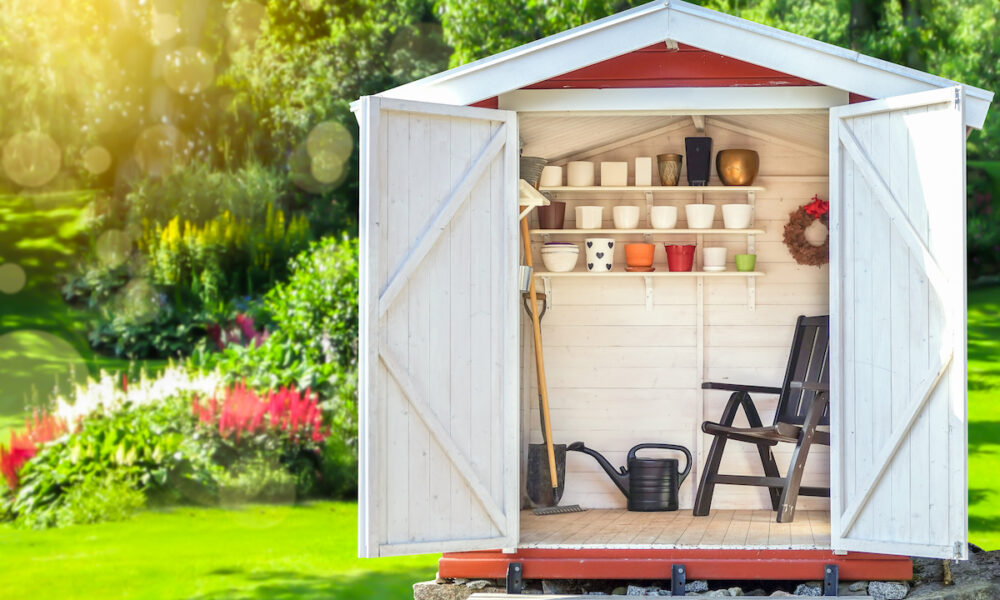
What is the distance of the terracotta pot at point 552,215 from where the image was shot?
20.5 ft

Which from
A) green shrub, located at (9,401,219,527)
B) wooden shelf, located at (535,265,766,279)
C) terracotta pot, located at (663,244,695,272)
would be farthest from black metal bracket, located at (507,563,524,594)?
green shrub, located at (9,401,219,527)

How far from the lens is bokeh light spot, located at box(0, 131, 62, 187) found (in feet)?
53.2

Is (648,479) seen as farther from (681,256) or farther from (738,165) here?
(738,165)

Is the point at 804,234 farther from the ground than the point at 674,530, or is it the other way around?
the point at 804,234

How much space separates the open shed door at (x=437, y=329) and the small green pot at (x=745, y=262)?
1.90 metres

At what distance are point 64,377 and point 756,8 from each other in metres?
10.7

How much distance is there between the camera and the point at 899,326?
4516 millimetres

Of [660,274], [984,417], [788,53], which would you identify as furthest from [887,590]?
[984,417]

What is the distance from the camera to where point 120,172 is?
15.7 m

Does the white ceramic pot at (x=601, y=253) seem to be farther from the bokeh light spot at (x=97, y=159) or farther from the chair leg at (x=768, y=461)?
the bokeh light spot at (x=97, y=159)

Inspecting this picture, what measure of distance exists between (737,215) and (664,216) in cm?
40

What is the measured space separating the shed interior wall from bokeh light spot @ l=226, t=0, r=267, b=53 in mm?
10424

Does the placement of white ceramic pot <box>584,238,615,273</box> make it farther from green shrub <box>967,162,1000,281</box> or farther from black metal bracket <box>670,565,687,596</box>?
green shrub <box>967,162,1000,281</box>

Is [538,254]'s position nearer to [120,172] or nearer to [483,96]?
[483,96]
